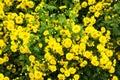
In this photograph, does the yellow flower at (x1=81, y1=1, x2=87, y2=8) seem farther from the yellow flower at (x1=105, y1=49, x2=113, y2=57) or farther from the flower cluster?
the yellow flower at (x1=105, y1=49, x2=113, y2=57)

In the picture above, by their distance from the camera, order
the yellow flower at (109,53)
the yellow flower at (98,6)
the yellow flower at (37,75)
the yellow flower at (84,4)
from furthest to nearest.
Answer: the yellow flower at (84,4) → the yellow flower at (98,6) → the yellow flower at (109,53) → the yellow flower at (37,75)

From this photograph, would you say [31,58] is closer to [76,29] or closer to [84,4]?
[76,29]

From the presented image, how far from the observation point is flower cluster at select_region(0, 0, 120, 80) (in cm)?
380

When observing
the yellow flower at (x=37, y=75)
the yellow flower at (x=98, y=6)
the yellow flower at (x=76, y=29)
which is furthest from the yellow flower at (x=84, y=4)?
the yellow flower at (x=37, y=75)

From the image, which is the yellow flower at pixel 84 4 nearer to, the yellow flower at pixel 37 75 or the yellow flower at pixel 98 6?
the yellow flower at pixel 98 6

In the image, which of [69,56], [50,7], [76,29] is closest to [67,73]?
[69,56]

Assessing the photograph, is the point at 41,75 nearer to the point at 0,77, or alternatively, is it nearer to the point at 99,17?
the point at 0,77

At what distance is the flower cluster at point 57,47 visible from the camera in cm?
380

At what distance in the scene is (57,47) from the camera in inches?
149

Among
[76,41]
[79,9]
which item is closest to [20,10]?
[79,9]

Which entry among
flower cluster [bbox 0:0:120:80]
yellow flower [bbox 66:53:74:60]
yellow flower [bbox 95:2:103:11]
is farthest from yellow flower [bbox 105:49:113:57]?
yellow flower [bbox 95:2:103:11]

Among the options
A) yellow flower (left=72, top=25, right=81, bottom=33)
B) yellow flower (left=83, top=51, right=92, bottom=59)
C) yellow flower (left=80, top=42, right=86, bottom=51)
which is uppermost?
yellow flower (left=72, top=25, right=81, bottom=33)

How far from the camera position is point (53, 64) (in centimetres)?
380

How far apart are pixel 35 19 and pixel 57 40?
484 millimetres
